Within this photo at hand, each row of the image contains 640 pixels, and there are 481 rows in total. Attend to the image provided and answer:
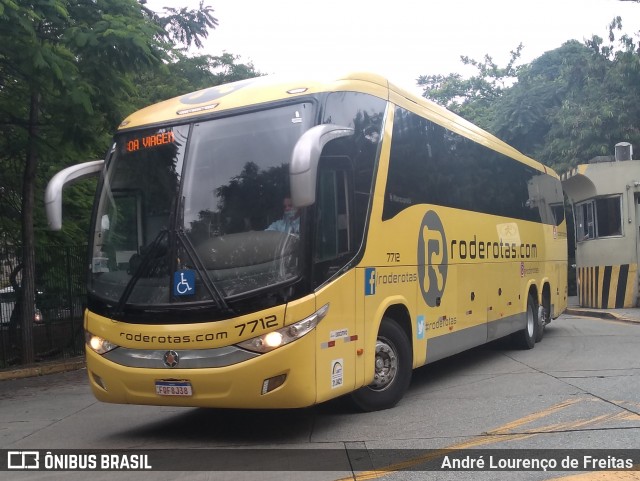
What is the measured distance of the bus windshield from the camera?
6.48 meters

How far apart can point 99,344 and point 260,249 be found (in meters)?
1.98

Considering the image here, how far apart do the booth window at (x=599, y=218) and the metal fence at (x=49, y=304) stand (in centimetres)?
1501

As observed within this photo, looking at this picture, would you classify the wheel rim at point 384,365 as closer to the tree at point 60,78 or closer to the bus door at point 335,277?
the bus door at point 335,277

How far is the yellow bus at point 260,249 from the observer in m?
6.38

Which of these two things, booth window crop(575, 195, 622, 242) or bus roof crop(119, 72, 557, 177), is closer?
bus roof crop(119, 72, 557, 177)

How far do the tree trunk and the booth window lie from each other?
15.9 meters

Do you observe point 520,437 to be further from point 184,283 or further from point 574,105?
point 574,105

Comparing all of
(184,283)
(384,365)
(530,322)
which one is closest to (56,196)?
(184,283)

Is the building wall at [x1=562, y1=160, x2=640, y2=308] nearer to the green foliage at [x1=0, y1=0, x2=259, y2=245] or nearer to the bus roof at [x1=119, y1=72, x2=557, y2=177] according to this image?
the green foliage at [x1=0, y1=0, x2=259, y2=245]

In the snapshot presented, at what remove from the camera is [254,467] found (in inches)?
235

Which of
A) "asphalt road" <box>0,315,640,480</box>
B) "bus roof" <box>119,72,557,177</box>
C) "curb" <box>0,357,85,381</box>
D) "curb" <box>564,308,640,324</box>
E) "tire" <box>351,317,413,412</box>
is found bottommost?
"curb" <box>564,308,640,324</box>

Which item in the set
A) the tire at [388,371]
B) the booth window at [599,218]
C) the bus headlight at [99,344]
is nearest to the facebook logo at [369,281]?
the tire at [388,371]

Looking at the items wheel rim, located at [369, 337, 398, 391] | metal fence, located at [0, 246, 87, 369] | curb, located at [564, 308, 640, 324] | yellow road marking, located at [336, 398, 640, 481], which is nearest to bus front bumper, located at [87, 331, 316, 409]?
yellow road marking, located at [336, 398, 640, 481]

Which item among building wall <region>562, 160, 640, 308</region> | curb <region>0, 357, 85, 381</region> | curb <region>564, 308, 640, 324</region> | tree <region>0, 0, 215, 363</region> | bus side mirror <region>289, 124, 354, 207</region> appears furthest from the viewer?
building wall <region>562, 160, 640, 308</region>
